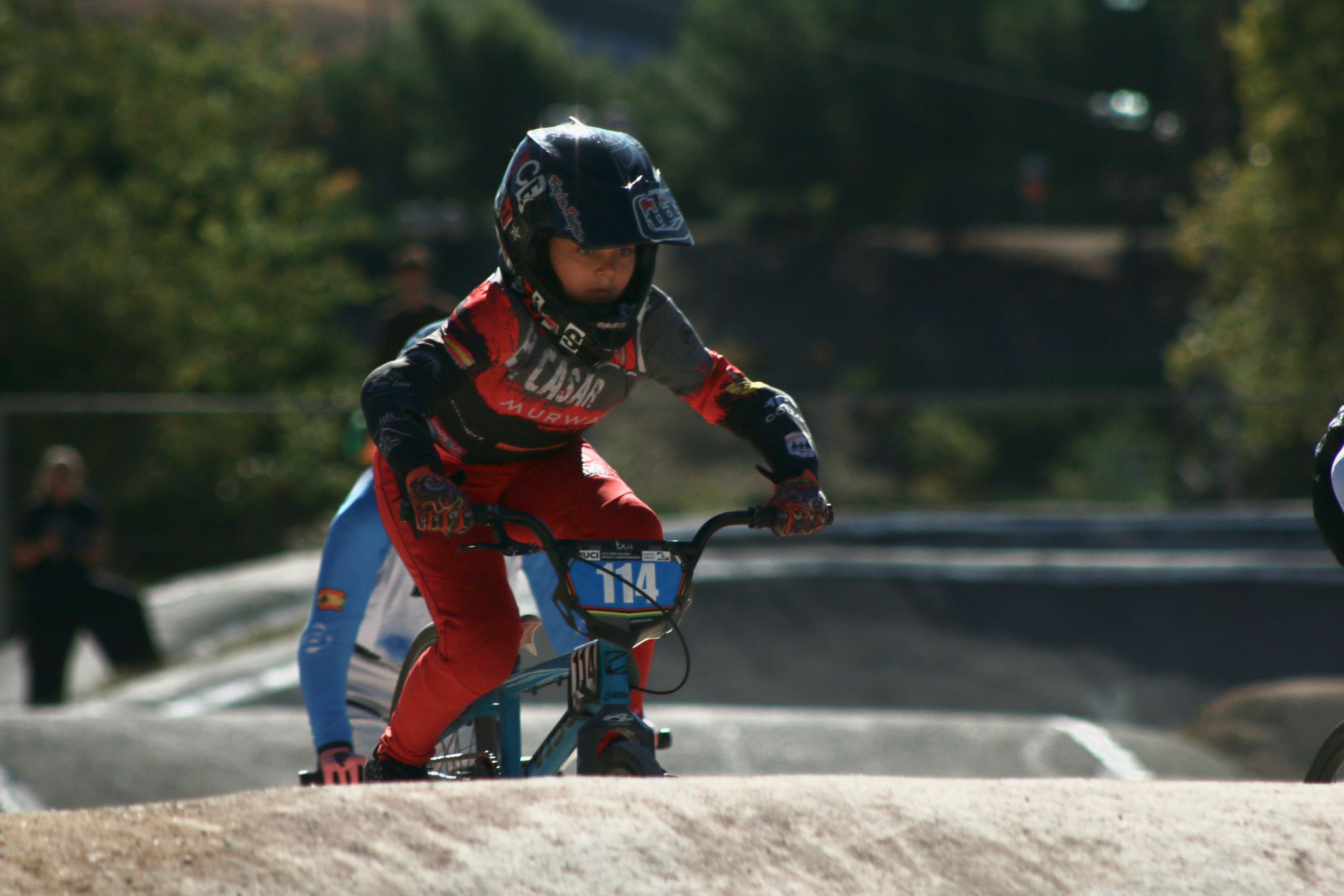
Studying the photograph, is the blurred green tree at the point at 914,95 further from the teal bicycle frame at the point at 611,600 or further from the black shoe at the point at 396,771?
the teal bicycle frame at the point at 611,600

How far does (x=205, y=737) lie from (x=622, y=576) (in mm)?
4593

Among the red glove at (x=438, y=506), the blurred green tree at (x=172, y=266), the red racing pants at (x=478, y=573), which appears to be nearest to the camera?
the red glove at (x=438, y=506)

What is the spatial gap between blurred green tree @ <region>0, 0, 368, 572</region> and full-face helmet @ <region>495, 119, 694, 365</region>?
9445mm

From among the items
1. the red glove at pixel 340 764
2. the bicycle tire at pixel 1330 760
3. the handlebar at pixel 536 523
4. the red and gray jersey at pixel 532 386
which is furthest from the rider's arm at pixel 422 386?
the bicycle tire at pixel 1330 760

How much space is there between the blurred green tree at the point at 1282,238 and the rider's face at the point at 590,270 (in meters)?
11.7

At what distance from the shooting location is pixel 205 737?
273 inches

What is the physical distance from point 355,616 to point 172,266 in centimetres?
1899

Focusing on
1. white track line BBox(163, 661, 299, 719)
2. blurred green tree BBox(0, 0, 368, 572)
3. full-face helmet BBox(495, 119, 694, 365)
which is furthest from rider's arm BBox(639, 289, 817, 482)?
blurred green tree BBox(0, 0, 368, 572)

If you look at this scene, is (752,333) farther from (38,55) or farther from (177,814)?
(177,814)

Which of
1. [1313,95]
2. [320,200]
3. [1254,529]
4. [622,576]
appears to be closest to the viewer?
[622,576]

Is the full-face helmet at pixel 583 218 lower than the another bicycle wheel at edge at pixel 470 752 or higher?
higher

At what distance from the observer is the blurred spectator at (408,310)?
6348mm

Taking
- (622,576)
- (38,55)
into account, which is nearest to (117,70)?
(38,55)

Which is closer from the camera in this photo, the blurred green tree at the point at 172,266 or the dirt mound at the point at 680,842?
the dirt mound at the point at 680,842
